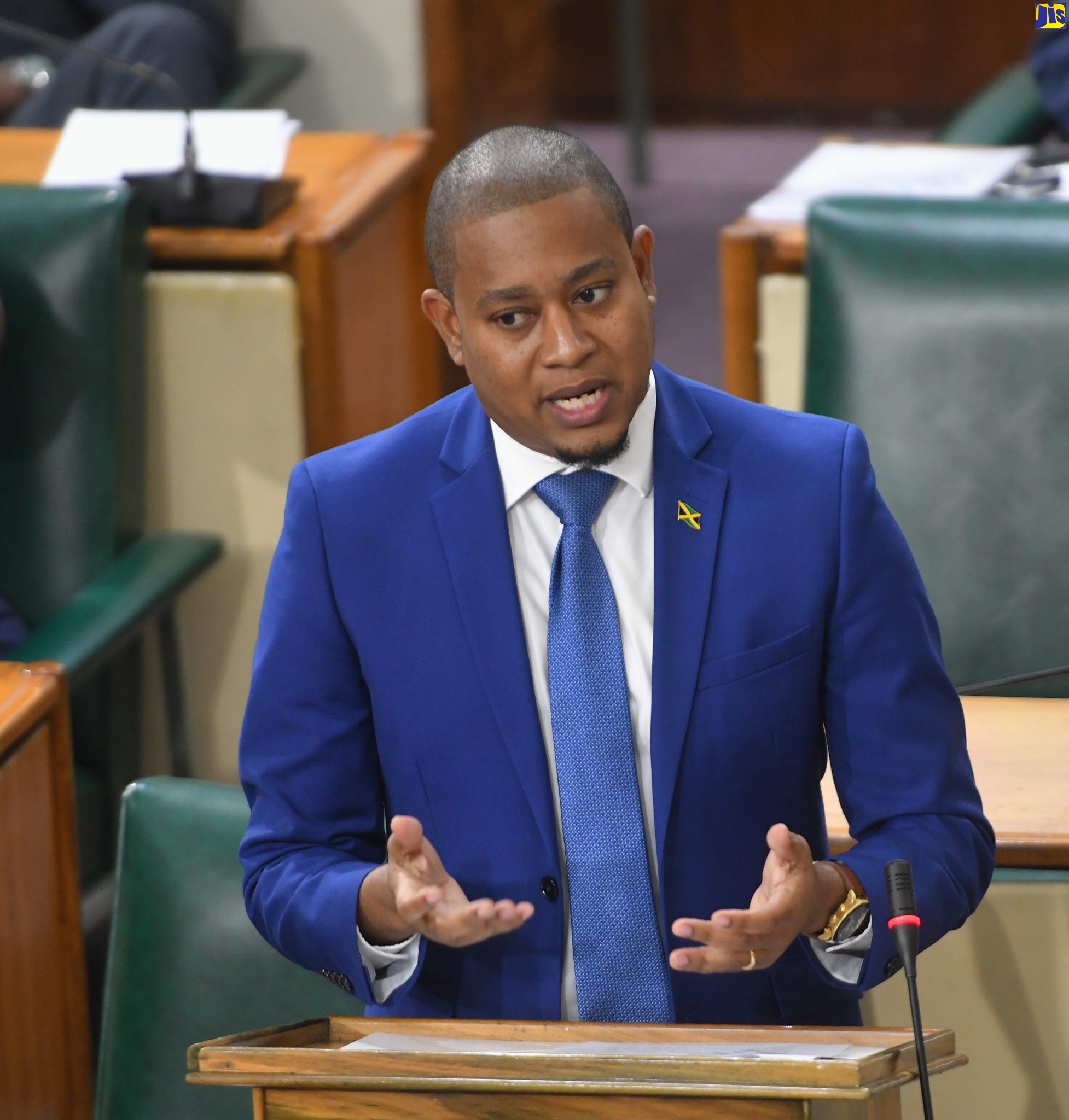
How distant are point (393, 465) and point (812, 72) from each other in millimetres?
5218

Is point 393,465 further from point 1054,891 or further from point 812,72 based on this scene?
point 812,72

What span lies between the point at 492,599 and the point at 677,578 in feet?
0.47

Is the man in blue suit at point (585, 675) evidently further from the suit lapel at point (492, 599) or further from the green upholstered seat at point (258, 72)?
the green upholstered seat at point (258, 72)

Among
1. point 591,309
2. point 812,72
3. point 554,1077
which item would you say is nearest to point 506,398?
point 591,309

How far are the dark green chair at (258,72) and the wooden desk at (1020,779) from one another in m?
2.33

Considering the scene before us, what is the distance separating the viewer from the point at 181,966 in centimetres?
181

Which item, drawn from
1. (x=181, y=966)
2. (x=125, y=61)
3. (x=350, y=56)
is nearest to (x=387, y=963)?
(x=181, y=966)

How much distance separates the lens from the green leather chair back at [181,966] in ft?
5.83

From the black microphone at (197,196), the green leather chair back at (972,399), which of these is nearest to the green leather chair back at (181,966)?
the green leather chair back at (972,399)

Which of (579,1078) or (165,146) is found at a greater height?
(165,146)

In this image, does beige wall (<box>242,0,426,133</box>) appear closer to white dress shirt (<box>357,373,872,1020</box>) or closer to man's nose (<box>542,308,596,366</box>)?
white dress shirt (<box>357,373,872,1020</box>)

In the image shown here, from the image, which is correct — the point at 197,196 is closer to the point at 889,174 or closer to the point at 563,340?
the point at 889,174

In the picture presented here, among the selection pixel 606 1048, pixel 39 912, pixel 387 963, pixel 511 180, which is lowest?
pixel 39 912

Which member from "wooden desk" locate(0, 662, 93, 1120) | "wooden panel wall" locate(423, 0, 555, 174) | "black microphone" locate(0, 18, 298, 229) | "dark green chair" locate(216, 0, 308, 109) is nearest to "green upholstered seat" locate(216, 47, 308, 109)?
"dark green chair" locate(216, 0, 308, 109)
